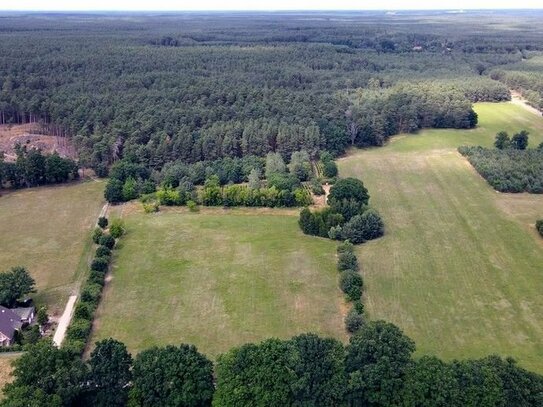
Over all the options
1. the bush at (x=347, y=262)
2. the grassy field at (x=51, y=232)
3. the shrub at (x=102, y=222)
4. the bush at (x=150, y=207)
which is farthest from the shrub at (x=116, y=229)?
the bush at (x=347, y=262)

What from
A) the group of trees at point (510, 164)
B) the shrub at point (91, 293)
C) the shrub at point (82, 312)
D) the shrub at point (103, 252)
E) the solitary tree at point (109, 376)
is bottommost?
the group of trees at point (510, 164)

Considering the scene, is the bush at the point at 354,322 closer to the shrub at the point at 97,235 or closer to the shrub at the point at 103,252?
the shrub at the point at 103,252

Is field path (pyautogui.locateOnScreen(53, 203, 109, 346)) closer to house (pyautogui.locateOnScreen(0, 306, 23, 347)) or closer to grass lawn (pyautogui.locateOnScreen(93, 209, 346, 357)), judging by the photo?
grass lawn (pyautogui.locateOnScreen(93, 209, 346, 357))

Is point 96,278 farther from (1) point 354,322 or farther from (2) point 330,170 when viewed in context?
(2) point 330,170

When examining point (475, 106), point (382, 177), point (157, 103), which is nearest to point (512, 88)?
point (475, 106)

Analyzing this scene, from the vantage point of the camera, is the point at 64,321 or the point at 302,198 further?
the point at 302,198

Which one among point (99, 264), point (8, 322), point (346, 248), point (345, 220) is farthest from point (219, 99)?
point (8, 322)

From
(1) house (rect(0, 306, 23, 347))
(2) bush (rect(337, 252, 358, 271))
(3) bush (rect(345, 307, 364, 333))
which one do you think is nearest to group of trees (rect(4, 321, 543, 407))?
(1) house (rect(0, 306, 23, 347))
